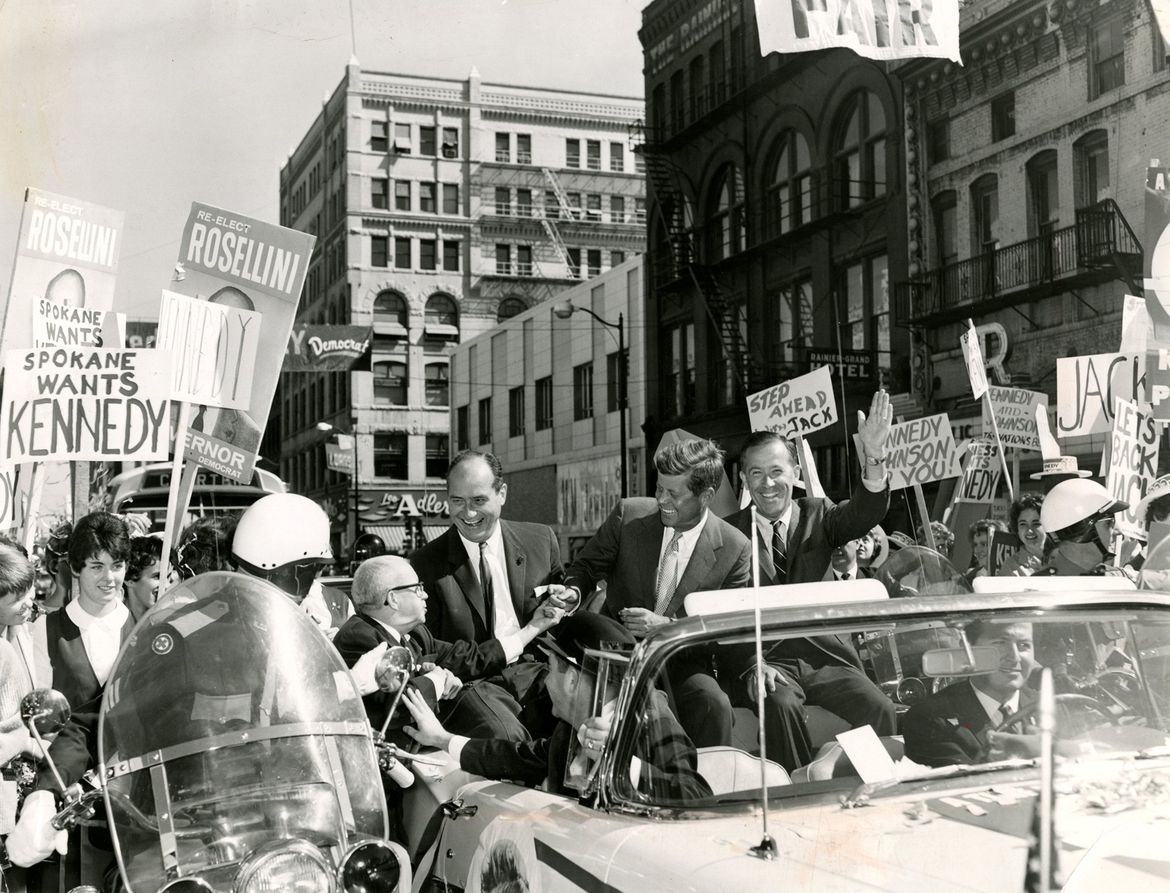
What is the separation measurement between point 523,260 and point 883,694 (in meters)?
58.6

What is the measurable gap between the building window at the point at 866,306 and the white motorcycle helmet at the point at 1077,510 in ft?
66.0

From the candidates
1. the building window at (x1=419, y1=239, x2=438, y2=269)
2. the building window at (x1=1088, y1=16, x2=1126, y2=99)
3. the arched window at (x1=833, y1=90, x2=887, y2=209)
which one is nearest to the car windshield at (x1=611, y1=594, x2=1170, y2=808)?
the building window at (x1=1088, y1=16, x2=1126, y2=99)

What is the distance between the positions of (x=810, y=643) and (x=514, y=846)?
2.92ft

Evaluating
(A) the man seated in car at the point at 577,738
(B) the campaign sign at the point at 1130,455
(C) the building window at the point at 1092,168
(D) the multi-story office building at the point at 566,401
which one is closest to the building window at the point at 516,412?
(D) the multi-story office building at the point at 566,401

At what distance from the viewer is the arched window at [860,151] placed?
2615 cm

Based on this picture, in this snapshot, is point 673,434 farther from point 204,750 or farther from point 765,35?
point 765,35

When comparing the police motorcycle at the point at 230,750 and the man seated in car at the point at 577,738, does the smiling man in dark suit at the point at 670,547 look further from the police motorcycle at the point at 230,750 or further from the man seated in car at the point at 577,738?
the police motorcycle at the point at 230,750

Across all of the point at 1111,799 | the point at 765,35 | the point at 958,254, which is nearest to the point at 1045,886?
the point at 1111,799

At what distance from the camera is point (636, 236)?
56156mm

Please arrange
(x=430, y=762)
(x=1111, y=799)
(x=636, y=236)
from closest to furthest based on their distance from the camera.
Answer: (x=1111, y=799) → (x=430, y=762) → (x=636, y=236)

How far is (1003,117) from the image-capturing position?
22422 millimetres

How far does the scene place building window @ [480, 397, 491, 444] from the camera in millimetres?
51938

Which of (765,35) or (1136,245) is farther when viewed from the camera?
(1136,245)

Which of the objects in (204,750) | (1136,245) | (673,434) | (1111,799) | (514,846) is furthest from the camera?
(1136,245)
